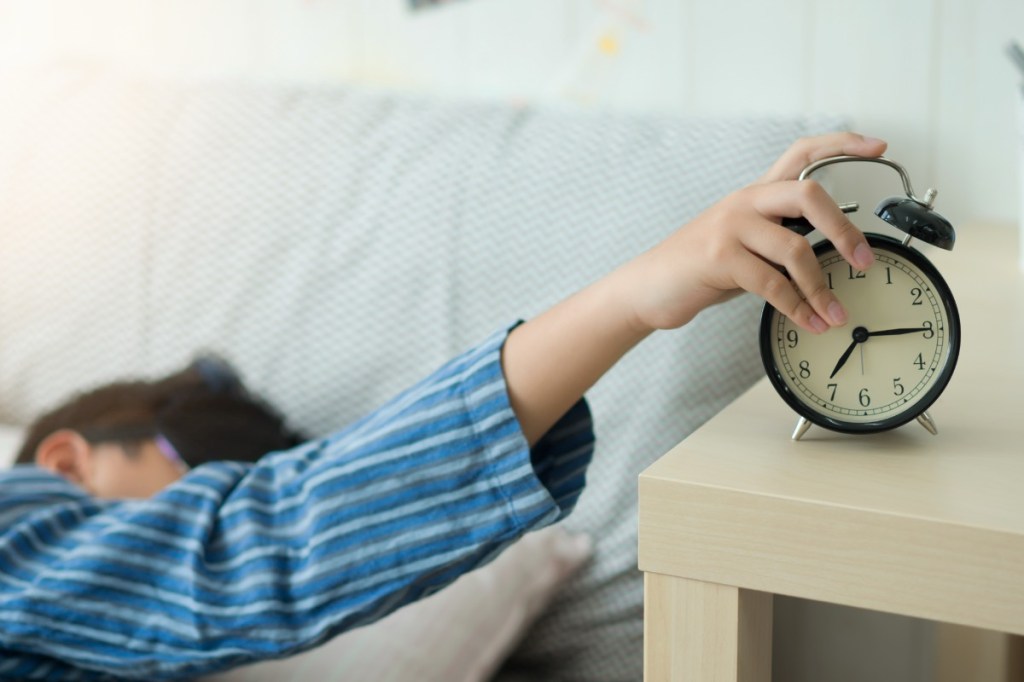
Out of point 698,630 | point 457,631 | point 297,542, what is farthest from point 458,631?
point 698,630

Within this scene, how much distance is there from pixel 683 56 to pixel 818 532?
0.87 meters

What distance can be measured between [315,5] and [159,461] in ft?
2.02

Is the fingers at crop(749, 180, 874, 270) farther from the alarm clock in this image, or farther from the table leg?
the table leg

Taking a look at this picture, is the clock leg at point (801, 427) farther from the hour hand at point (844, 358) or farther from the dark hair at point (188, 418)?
the dark hair at point (188, 418)

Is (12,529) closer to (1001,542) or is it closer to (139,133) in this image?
(139,133)

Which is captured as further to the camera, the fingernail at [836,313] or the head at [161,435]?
the head at [161,435]

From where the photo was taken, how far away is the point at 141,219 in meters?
1.34

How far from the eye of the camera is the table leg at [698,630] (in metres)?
0.53

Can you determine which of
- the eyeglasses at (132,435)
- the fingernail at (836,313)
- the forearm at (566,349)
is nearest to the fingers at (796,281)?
the fingernail at (836,313)

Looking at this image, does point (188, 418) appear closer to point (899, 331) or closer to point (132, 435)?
point (132, 435)

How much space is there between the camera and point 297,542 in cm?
82

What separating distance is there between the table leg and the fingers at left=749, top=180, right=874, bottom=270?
17 cm

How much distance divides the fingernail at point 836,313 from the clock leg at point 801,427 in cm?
5

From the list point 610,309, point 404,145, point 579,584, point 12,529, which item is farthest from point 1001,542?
point 404,145
